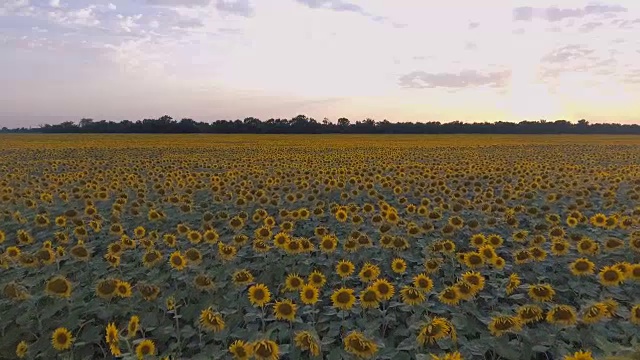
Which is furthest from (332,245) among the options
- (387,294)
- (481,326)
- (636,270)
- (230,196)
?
(230,196)

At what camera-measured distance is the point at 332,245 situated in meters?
6.22

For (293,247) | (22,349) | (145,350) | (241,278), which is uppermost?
(293,247)

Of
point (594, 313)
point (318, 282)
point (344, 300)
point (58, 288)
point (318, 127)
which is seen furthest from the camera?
point (318, 127)

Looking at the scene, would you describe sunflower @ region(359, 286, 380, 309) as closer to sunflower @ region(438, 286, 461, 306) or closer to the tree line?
sunflower @ region(438, 286, 461, 306)

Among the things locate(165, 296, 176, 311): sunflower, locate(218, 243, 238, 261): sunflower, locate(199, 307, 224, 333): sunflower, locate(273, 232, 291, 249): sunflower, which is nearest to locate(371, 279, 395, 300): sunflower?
locate(199, 307, 224, 333): sunflower

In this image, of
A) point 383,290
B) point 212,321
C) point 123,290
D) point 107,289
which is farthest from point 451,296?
point 107,289

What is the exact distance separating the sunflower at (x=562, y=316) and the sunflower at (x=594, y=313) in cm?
8

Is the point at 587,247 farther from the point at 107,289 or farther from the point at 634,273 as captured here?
the point at 107,289

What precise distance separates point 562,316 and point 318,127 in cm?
7485

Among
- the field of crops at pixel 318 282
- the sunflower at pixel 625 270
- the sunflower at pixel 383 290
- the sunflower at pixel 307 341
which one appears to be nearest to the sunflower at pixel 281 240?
the field of crops at pixel 318 282

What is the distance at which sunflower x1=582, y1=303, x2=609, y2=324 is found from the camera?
4.00 metres

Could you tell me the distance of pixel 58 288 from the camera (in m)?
4.84

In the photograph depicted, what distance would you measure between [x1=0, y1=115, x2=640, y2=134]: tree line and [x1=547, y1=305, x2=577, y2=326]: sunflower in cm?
7244

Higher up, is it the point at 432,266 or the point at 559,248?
the point at 559,248
